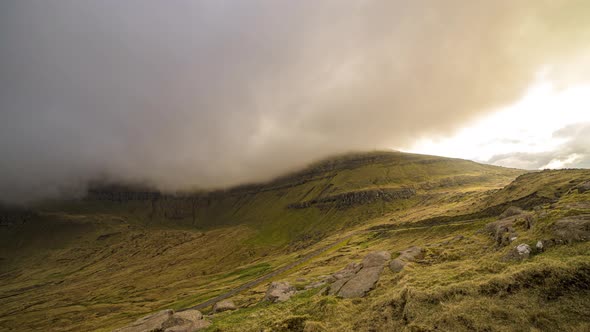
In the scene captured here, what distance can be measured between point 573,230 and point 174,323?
43.1m

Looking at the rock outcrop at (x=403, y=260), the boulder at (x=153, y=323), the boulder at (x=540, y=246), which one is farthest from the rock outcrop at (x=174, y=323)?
the boulder at (x=540, y=246)

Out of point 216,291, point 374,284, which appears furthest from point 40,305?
point 374,284

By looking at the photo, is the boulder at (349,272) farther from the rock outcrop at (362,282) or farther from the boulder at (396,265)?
the boulder at (396,265)

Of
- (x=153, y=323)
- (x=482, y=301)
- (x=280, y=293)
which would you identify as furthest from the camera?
(x=280, y=293)

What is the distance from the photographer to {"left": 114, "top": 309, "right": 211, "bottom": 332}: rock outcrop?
3127 cm

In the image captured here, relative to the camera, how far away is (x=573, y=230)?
20781mm

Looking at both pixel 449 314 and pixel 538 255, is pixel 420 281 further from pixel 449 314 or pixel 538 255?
pixel 538 255

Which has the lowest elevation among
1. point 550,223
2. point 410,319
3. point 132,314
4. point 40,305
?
point 40,305

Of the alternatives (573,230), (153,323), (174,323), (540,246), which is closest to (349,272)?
(540,246)

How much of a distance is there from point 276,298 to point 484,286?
102ft

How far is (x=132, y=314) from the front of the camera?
427 feet

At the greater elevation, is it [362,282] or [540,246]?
[540,246]

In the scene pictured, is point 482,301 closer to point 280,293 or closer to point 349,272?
point 349,272

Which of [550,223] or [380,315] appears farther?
[550,223]
